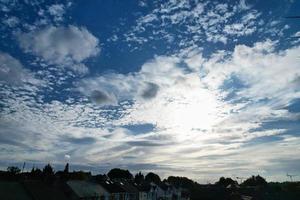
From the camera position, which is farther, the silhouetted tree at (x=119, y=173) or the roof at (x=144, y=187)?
the silhouetted tree at (x=119, y=173)

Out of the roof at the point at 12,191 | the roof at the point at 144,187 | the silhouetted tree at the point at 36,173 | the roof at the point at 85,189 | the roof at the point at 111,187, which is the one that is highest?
the silhouetted tree at the point at 36,173

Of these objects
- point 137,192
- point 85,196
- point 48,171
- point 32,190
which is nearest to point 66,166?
point 48,171

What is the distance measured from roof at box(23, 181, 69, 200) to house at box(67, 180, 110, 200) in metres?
3.05

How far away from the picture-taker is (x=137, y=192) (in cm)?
9381

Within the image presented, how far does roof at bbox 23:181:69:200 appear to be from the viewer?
163 ft

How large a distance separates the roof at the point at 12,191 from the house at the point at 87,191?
513 inches

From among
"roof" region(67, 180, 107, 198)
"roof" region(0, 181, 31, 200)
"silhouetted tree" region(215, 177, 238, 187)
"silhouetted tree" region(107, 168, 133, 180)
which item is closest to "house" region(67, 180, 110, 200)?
"roof" region(67, 180, 107, 198)

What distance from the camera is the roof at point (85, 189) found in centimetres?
6141

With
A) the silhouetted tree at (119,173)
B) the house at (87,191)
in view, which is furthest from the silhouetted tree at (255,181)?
the house at (87,191)

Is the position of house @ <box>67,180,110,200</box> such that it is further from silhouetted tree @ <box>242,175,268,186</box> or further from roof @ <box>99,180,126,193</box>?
silhouetted tree @ <box>242,175,268,186</box>

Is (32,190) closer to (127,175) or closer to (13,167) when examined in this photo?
(13,167)

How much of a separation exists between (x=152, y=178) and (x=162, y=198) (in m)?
54.4

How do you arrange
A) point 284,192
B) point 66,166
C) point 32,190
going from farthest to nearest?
point 66,166, point 284,192, point 32,190

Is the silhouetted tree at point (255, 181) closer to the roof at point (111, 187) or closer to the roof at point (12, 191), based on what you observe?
the roof at point (111, 187)
